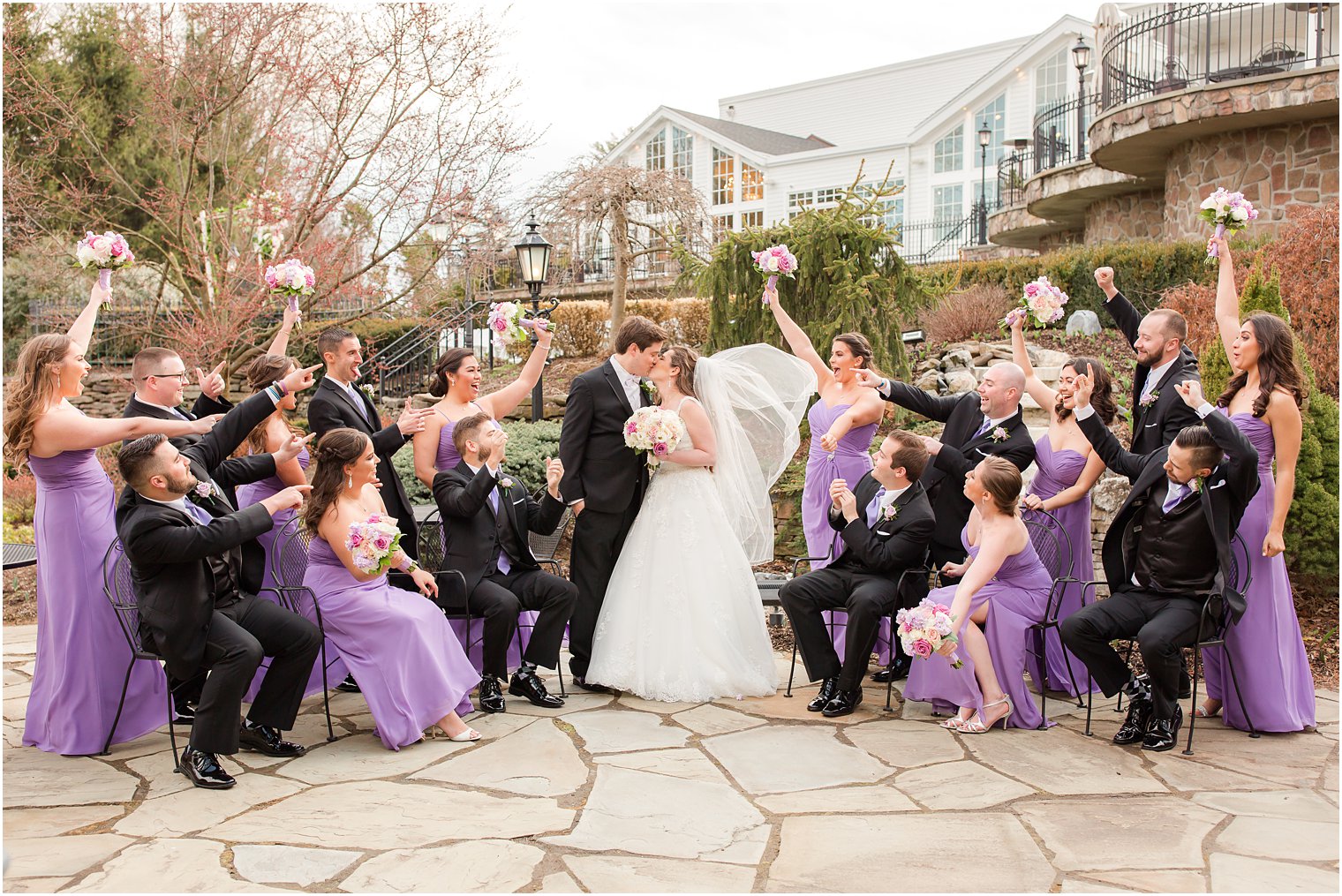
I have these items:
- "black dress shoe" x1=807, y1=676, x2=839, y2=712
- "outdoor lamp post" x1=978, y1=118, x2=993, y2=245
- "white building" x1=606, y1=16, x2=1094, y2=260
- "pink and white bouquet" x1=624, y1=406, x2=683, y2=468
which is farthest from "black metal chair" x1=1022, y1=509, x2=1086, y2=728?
"outdoor lamp post" x1=978, y1=118, x2=993, y2=245

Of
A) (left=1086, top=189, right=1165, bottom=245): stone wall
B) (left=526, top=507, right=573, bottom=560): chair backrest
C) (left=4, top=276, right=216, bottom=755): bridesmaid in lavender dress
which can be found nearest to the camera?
(left=4, top=276, right=216, bottom=755): bridesmaid in lavender dress

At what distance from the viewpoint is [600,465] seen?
611 cm

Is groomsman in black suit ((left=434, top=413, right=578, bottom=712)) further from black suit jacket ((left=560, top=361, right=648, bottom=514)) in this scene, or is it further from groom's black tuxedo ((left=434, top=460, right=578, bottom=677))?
black suit jacket ((left=560, top=361, right=648, bottom=514))

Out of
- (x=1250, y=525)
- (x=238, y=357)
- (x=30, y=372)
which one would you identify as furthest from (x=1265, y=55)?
(x=30, y=372)

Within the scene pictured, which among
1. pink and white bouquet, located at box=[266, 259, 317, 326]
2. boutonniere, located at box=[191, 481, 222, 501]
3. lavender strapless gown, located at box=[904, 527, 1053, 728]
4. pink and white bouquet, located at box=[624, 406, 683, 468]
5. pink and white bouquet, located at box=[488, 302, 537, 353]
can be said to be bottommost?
lavender strapless gown, located at box=[904, 527, 1053, 728]

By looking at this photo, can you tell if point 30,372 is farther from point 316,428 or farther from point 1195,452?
point 1195,452

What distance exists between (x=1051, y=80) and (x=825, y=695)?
2737 cm

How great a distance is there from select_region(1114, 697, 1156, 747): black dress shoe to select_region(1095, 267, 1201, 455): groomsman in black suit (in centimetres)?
134

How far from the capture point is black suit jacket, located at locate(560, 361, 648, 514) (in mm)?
6066

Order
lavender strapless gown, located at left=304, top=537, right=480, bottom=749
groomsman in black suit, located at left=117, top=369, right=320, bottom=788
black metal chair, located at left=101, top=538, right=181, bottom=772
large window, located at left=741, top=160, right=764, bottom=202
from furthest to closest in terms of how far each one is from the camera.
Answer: large window, located at left=741, top=160, right=764, bottom=202
lavender strapless gown, located at left=304, top=537, right=480, bottom=749
black metal chair, located at left=101, top=538, right=181, bottom=772
groomsman in black suit, located at left=117, top=369, right=320, bottom=788

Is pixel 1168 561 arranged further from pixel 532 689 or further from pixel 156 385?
pixel 156 385

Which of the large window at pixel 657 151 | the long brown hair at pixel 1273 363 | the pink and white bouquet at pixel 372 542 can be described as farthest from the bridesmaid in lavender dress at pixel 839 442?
the large window at pixel 657 151

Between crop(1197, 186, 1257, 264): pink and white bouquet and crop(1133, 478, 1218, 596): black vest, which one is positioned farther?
crop(1197, 186, 1257, 264): pink and white bouquet

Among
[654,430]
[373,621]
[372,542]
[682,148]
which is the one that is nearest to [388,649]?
[373,621]
